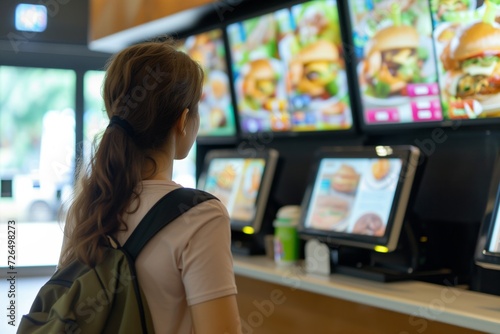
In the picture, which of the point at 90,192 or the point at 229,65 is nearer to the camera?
the point at 90,192

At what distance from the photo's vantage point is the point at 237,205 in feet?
10.9

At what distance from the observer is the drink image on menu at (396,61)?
2.43 m

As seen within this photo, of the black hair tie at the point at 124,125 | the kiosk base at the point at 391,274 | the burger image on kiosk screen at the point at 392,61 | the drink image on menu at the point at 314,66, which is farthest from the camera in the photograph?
the drink image on menu at the point at 314,66

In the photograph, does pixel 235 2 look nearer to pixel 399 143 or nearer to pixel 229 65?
pixel 229 65

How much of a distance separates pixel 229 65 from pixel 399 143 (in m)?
1.14

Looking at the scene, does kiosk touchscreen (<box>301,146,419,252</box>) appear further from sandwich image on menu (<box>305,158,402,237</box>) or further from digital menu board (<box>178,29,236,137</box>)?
digital menu board (<box>178,29,236,137</box>)

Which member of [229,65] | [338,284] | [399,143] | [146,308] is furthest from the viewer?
[229,65]

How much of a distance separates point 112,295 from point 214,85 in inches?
102

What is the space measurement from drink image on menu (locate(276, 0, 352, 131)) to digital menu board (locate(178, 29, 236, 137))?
560 mm

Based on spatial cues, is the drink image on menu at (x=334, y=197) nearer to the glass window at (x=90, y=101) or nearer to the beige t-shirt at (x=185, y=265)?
the beige t-shirt at (x=185, y=265)

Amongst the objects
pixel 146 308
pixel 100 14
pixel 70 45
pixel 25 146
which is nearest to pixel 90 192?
pixel 146 308

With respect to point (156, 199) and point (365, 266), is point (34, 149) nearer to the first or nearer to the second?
point (365, 266)

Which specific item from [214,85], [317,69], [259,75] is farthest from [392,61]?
[214,85]

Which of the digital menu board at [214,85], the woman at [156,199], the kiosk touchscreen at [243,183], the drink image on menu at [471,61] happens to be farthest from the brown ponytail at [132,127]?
the digital menu board at [214,85]
